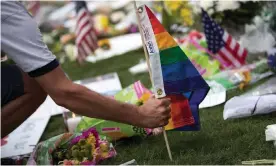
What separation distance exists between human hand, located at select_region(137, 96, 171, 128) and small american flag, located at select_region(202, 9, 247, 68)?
1.81 meters

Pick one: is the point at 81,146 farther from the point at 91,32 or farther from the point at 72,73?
the point at 91,32

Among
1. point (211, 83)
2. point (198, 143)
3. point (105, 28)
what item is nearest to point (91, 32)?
point (105, 28)

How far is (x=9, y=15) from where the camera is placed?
2566mm

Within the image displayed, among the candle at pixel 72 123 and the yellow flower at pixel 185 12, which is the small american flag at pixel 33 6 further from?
the candle at pixel 72 123

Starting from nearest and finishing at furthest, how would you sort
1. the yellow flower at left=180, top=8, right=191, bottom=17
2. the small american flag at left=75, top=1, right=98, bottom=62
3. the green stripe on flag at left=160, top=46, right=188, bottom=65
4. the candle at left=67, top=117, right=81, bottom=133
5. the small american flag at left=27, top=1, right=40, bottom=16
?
the green stripe on flag at left=160, top=46, right=188, bottom=65 → the candle at left=67, top=117, right=81, bottom=133 → the yellow flower at left=180, top=8, right=191, bottom=17 → the small american flag at left=75, top=1, right=98, bottom=62 → the small american flag at left=27, top=1, right=40, bottom=16

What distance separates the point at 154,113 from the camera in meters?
2.95

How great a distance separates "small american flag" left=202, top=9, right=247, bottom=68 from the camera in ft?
15.3

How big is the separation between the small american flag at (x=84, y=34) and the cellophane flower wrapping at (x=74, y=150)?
9.76 feet

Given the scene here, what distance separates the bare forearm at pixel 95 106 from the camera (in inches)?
108

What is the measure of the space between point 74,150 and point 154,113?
66 centimetres

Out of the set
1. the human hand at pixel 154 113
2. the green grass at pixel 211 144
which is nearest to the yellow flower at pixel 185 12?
the green grass at pixel 211 144

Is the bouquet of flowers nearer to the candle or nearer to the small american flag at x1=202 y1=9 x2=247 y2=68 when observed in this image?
the candle

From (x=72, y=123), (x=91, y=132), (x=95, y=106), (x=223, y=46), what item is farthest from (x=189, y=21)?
(x=95, y=106)

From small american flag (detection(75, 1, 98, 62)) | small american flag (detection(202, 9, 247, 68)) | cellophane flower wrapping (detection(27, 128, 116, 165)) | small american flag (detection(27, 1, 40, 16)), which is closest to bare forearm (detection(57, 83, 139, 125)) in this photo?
cellophane flower wrapping (detection(27, 128, 116, 165))
